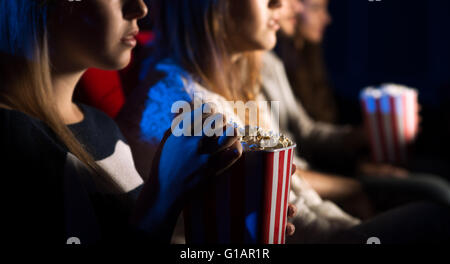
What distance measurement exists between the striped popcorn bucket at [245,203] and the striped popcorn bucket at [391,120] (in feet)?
2.75

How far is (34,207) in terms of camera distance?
56cm

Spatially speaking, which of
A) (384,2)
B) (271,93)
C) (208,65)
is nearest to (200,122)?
(208,65)

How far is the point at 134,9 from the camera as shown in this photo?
0.66 meters

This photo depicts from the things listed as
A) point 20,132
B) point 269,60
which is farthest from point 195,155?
point 269,60

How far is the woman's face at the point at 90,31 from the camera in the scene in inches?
A: 24.5

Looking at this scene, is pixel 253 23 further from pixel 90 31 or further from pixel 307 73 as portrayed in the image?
pixel 307 73

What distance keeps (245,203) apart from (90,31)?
1.14 feet

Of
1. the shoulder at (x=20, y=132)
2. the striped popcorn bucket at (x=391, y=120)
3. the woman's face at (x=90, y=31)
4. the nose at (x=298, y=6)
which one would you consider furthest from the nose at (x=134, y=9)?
the nose at (x=298, y=6)

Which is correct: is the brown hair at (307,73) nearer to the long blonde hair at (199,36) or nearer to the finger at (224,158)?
the long blonde hair at (199,36)

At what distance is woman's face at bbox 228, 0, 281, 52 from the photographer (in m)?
0.85

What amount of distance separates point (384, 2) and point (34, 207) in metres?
2.27

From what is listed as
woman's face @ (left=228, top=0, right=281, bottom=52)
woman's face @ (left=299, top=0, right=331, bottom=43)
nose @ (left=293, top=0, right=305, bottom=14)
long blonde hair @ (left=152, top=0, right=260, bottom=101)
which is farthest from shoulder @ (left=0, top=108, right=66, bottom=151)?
woman's face @ (left=299, top=0, right=331, bottom=43)

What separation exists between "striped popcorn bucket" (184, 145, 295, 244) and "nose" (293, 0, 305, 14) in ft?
4.25
